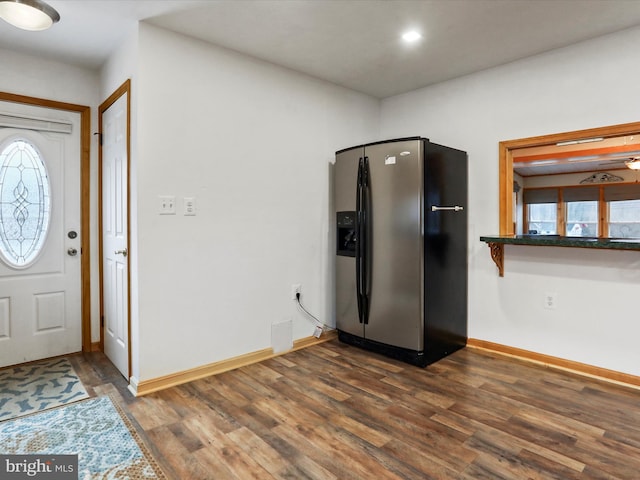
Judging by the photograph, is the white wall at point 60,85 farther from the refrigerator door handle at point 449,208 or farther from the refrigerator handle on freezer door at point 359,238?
the refrigerator door handle at point 449,208

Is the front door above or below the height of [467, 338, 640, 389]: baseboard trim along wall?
above

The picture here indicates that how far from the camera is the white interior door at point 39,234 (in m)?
2.91

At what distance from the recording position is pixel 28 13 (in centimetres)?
200

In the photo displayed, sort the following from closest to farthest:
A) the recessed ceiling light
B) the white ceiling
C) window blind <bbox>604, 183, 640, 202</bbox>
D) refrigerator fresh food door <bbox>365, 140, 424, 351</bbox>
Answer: the white ceiling
the recessed ceiling light
window blind <bbox>604, 183, 640, 202</bbox>
refrigerator fresh food door <bbox>365, 140, 424, 351</bbox>

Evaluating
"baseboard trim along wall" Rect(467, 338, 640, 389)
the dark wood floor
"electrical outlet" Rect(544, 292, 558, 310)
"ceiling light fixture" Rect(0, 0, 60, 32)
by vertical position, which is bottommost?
the dark wood floor

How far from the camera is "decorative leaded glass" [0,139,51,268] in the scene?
289cm

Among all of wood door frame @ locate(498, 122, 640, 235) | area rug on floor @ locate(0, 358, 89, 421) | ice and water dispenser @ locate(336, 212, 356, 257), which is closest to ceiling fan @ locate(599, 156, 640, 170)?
wood door frame @ locate(498, 122, 640, 235)

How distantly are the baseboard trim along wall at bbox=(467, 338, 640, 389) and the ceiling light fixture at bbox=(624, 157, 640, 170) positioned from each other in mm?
1459

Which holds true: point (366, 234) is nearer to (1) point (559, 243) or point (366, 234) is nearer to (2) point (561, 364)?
(1) point (559, 243)

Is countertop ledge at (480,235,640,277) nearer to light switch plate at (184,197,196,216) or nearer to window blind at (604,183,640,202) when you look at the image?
window blind at (604,183,640,202)

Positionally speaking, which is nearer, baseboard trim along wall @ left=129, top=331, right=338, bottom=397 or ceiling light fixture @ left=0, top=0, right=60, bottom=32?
ceiling light fixture @ left=0, top=0, right=60, bottom=32

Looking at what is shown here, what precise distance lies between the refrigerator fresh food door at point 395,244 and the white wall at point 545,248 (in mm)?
772

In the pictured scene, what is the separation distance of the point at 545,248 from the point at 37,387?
12.5 feet

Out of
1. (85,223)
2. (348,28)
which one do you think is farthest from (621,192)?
(85,223)
